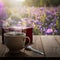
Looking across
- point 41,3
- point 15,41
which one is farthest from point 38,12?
point 15,41

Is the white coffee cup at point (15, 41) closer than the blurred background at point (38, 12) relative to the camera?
Yes

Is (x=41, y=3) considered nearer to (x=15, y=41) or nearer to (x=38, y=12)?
Answer: (x=38, y=12)

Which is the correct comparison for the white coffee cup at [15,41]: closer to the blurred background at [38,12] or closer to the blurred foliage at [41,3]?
the blurred background at [38,12]

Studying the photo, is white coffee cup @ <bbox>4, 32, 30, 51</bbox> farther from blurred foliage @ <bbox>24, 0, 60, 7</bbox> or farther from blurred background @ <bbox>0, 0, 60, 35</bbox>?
blurred foliage @ <bbox>24, 0, 60, 7</bbox>

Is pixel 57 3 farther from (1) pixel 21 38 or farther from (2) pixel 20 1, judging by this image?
(1) pixel 21 38

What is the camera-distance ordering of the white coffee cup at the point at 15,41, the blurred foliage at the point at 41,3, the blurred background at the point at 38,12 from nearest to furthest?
the white coffee cup at the point at 15,41 < the blurred background at the point at 38,12 < the blurred foliage at the point at 41,3

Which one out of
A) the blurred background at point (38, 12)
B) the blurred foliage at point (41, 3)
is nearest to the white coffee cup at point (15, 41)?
the blurred background at point (38, 12)

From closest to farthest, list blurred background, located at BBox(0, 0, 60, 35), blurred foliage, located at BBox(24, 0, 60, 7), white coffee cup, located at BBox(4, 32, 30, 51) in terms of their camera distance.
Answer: white coffee cup, located at BBox(4, 32, 30, 51)
blurred background, located at BBox(0, 0, 60, 35)
blurred foliage, located at BBox(24, 0, 60, 7)

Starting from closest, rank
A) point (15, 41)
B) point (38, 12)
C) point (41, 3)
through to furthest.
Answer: point (15, 41)
point (38, 12)
point (41, 3)

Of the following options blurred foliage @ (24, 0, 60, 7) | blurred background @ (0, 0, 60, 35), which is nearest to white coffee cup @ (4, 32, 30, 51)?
blurred background @ (0, 0, 60, 35)

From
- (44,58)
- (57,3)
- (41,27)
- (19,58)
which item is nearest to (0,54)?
(19,58)

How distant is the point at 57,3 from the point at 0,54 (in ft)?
7.63

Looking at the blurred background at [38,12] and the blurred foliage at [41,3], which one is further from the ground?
the blurred foliage at [41,3]

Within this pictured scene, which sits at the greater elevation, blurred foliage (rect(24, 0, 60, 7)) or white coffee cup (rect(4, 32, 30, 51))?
blurred foliage (rect(24, 0, 60, 7))
